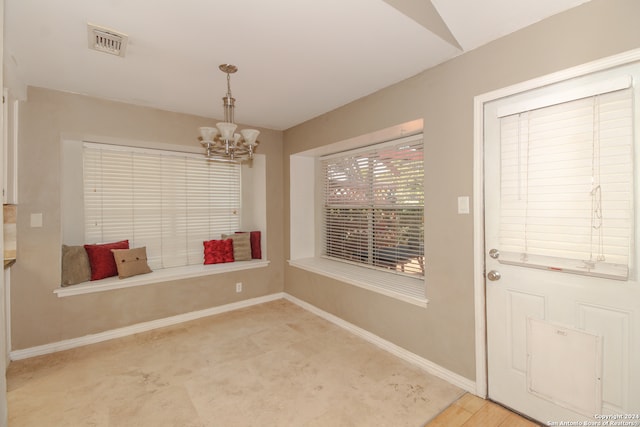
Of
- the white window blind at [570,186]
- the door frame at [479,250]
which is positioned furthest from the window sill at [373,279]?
the white window blind at [570,186]

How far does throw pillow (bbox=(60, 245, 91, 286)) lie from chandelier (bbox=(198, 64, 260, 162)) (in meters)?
1.94

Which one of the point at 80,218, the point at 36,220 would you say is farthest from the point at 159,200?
the point at 36,220

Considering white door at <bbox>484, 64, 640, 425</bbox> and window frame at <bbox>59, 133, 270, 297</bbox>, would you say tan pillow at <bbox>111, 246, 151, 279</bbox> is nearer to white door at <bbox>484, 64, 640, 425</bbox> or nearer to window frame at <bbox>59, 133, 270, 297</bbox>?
window frame at <bbox>59, 133, 270, 297</bbox>

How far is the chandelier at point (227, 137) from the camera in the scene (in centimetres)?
221

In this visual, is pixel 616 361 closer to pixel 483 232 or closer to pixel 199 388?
pixel 483 232

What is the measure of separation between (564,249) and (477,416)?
1200mm

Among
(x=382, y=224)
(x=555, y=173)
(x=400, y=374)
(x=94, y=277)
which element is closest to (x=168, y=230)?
(x=94, y=277)

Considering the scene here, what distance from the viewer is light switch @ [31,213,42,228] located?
272 cm

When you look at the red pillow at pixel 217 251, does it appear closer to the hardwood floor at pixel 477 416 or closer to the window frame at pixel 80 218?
the window frame at pixel 80 218

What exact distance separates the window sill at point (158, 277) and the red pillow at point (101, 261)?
0.21 feet

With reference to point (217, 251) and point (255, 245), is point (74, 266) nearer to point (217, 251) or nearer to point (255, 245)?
→ point (217, 251)

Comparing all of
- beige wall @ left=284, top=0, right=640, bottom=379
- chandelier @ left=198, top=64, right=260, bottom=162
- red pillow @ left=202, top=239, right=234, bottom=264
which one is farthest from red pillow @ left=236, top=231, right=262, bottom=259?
chandelier @ left=198, top=64, right=260, bottom=162

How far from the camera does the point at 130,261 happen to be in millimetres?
3268

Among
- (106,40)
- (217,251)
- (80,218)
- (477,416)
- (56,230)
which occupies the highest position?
(106,40)
